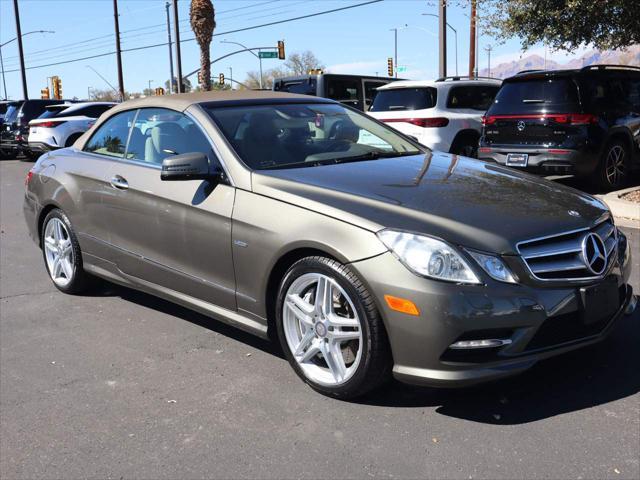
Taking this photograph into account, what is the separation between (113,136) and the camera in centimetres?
523

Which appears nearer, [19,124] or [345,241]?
[345,241]

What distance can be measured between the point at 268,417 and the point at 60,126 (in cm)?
1614

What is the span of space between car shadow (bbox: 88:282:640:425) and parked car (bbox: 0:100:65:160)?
18.7 m

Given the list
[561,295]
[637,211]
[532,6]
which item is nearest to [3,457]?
[561,295]

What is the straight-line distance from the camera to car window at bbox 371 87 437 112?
11.5m

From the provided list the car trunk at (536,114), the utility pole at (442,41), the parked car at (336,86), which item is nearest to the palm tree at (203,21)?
the utility pole at (442,41)

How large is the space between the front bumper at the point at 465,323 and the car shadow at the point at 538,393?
32 cm

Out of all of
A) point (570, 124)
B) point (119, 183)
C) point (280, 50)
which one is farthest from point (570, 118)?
point (280, 50)

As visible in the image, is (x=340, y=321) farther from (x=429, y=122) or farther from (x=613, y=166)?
(x=429, y=122)

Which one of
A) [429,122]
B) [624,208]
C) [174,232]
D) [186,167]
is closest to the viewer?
[186,167]

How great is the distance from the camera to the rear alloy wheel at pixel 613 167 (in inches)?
364

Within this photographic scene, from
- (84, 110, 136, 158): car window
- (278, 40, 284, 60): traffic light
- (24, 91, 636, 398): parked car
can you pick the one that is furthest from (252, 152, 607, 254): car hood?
(278, 40, 284, 60): traffic light

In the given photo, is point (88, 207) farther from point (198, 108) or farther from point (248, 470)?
point (248, 470)

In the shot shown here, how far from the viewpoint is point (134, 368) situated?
4.12 m
